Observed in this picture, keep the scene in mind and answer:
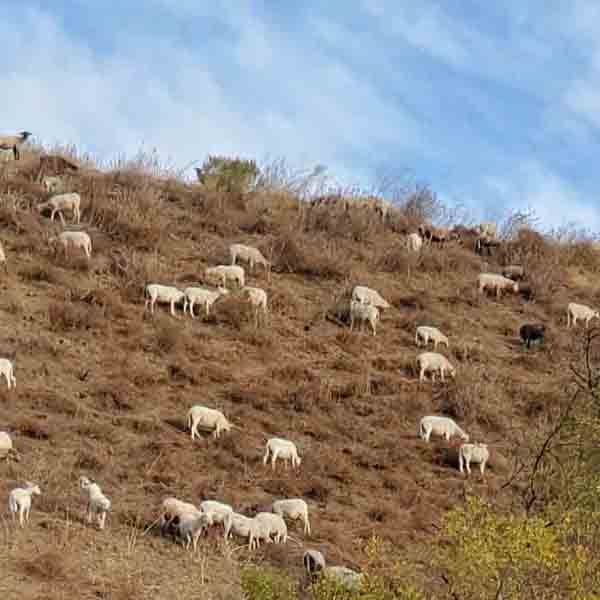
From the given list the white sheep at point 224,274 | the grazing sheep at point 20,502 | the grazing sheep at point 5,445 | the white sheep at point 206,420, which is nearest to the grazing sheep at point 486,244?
the white sheep at point 224,274

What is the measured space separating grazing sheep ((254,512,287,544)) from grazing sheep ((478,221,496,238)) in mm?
18269

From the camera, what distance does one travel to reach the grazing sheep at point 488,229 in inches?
1293

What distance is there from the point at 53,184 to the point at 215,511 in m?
15.6

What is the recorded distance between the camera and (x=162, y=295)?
2428 cm

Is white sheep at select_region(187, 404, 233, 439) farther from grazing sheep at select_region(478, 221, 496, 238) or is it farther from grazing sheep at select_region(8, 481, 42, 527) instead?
grazing sheep at select_region(478, 221, 496, 238)

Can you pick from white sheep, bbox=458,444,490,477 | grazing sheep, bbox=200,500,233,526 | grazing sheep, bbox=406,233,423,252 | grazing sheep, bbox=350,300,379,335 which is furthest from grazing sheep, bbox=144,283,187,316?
grazing sheep, bbox=200,500,233,526

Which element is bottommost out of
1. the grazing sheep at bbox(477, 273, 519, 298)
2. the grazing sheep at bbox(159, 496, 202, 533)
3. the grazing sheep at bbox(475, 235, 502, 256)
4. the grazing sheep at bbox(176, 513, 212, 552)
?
the grazing sheep at bbox(176, 513, 212, 552)

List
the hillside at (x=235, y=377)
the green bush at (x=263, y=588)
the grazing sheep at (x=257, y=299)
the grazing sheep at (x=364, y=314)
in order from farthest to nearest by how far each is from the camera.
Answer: the grazing sheep at (x=364, y=314) → the grazing sheep at (x=257, y=299) → the hillside at (x=235, y=377) → the green bush at (x=263, y=588)

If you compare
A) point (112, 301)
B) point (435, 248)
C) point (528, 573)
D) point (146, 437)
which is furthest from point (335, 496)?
point (435, 248)

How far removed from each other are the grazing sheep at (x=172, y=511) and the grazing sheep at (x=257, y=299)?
954 centimetres

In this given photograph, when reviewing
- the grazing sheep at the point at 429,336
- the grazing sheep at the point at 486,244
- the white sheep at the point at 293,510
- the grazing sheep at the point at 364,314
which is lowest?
the white sheep at the point at 293,510

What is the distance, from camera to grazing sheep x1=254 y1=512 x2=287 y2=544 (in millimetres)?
15523

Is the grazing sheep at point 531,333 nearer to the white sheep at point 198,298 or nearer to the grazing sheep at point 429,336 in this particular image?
the grazing sheep at point 429,336

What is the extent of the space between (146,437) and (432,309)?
10.0 metres
